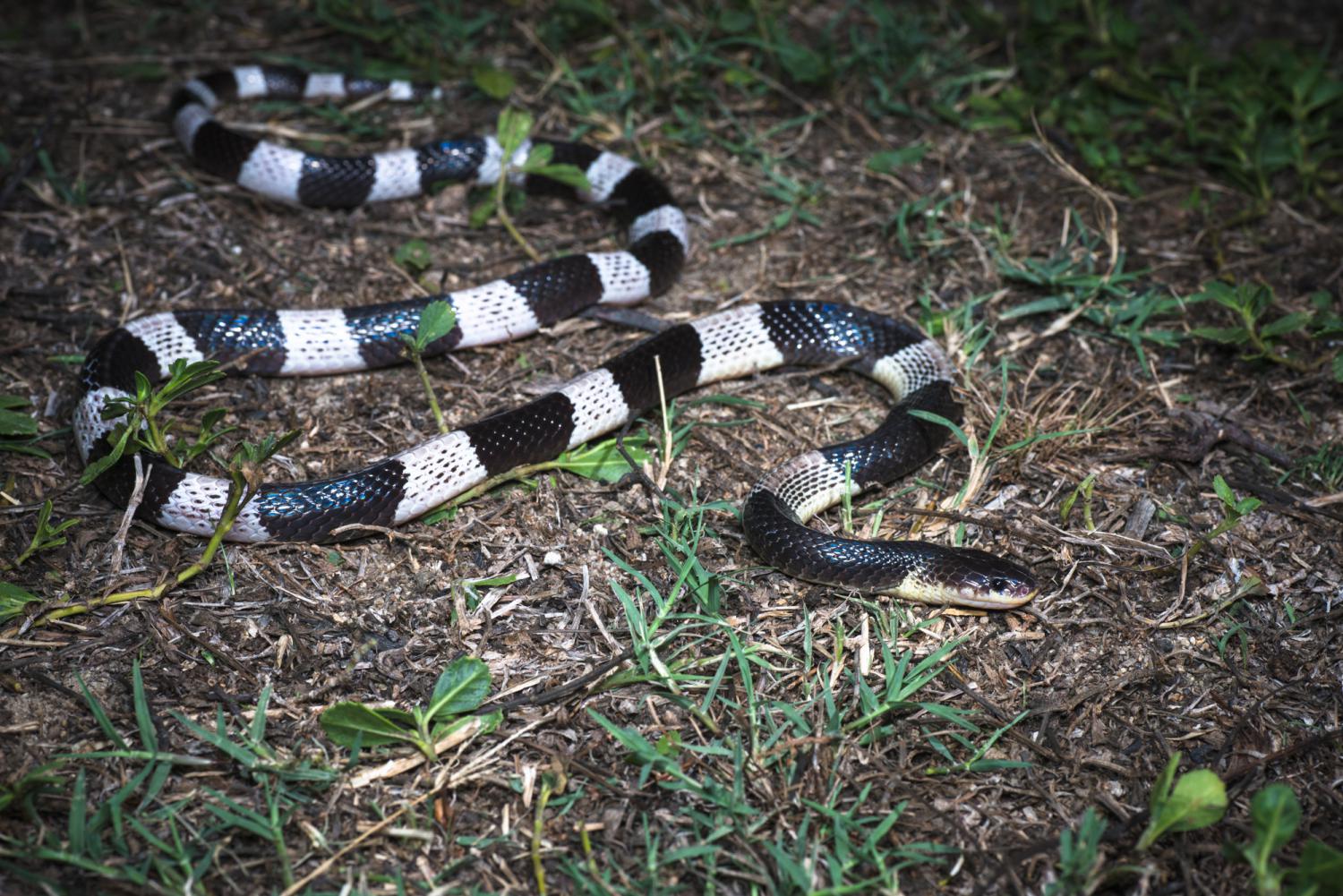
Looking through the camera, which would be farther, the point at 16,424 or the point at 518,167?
the point at 518,167

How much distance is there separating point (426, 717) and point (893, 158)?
14.7 feet

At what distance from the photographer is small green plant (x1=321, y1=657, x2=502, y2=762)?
141 inches

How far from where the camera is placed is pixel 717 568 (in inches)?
177

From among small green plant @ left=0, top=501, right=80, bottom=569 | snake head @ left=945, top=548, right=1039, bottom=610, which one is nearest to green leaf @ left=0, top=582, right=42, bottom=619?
small green plant @ left=0, top=501, right=80, bottom=569

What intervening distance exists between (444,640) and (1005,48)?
19.4 ft

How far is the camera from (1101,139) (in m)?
6.83

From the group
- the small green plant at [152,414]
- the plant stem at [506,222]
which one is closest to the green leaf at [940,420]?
the plant stem at [506,222]

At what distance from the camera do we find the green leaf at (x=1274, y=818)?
10.3ft

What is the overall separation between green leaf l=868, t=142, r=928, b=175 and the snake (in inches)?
48.9

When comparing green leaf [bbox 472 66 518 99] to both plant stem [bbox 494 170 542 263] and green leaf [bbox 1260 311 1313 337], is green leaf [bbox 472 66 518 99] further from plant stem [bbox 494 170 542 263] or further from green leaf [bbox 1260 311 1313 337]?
green leaf [bbox 1260 311 1313 337]

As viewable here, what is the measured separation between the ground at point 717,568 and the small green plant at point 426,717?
2.9 inches

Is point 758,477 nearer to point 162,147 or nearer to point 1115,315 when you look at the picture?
point 1115,315

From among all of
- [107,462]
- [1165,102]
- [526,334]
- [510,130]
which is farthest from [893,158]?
[107,462]

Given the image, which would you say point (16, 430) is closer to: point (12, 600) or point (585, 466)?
point (12, 600)
